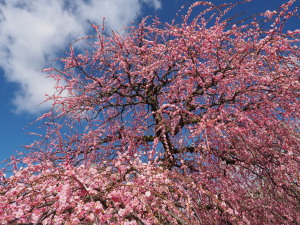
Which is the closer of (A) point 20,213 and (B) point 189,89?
(A) point 20,213

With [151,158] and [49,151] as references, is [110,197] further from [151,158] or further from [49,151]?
[49,151]

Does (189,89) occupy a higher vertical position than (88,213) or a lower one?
higher

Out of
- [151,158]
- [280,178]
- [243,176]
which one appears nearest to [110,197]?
[151,158]

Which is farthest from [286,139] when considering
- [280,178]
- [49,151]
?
[49,151]

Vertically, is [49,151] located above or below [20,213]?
above

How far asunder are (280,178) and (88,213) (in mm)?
3511

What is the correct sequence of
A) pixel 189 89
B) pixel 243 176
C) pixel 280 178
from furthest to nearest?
pixel 189 89, pixel 243 176, pixel 280 178

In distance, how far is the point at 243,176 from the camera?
16.1 ft

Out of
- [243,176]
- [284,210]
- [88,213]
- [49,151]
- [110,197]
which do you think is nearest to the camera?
[88,213]

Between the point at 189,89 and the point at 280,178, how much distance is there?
2.75m

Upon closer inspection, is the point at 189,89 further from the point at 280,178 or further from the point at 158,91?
the point at 280,178

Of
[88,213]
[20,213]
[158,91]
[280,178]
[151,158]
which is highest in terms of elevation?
[158,91]

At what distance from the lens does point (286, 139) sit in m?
4.08

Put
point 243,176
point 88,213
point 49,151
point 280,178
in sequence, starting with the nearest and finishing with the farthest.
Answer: point 88,213 < point 280,178 < point 243,176 < point 49,151
